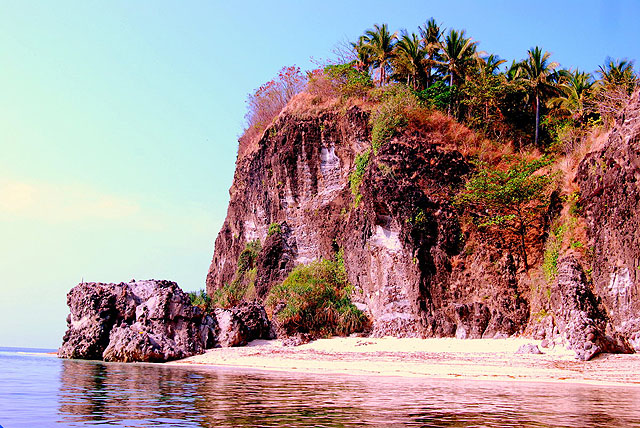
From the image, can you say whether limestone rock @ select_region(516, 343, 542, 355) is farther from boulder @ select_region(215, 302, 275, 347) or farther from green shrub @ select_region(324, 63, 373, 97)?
green shrub @ select_region(324, 63, 373, 97)

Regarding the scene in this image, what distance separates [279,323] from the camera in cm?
2555

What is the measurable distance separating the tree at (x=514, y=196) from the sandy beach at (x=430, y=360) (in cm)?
573

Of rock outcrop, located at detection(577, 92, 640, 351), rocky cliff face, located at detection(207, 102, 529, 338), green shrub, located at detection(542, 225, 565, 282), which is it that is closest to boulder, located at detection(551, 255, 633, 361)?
rock outcrop, located at detection(577, 92, 640, 351)

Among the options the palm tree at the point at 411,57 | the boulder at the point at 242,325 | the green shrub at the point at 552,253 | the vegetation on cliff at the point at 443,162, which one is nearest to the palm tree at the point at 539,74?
the vegetation on cliff at the point at 443,162

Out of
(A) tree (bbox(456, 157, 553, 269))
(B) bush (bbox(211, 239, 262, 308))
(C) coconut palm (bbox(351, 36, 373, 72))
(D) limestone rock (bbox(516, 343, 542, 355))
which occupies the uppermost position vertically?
(C) coconut palm (bbox(351, 36, 373, 72))

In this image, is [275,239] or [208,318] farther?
[275,239]

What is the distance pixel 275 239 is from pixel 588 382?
23.1 meters

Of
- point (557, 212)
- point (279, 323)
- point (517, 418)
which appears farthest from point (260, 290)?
point (517, 418)

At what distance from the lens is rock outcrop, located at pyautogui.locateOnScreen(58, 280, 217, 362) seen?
20734 millimetres

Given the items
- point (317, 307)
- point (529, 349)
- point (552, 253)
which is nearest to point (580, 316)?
point (529, 349)

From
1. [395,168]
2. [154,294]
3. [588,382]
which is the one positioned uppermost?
[395,168]

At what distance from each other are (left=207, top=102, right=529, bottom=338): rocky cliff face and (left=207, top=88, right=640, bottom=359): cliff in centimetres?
6

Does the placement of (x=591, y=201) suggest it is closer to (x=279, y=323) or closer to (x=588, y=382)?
Result: (x=588, y=382)

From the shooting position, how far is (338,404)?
25.7 ft
